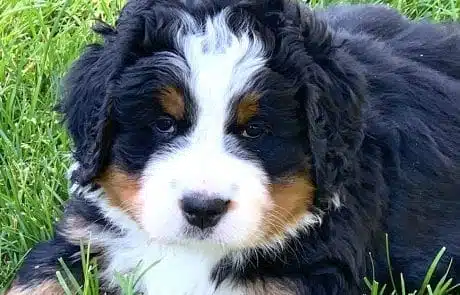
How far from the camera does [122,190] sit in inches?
141

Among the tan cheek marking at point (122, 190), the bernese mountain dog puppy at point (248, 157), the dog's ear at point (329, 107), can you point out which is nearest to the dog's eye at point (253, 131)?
the bernese mountain dog puppy at point (248, 157)

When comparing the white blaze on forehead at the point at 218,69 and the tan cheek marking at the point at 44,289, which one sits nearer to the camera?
the white blaze on forehead at the point at 218,69

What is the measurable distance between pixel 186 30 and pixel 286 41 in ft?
1.14

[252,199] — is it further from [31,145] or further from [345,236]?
[31,145]

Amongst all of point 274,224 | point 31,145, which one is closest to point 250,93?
point 274,224

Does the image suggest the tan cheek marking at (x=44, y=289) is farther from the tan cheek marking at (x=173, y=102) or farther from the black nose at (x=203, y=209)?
the tan cheek marking at (x=173, y=102)

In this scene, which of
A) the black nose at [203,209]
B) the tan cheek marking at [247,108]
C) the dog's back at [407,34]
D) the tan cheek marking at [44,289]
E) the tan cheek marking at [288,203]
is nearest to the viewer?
the black nose at [203,209]

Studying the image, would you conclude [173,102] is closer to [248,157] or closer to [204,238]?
[248,157]

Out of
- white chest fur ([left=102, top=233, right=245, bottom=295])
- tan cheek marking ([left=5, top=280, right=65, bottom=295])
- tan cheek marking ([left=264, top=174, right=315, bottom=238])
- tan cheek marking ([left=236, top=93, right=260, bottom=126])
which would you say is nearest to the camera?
tan cheek marking ([left=236, top=93, right=260, bottom=126])

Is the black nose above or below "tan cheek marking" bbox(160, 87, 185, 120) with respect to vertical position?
below

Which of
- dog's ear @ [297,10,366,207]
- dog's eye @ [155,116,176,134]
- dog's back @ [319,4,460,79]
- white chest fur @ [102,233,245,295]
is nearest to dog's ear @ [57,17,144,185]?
dog's eye @ [155,116,176,134]

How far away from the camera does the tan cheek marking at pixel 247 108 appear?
11.0ft

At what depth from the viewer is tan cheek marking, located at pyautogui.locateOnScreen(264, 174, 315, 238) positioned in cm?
348

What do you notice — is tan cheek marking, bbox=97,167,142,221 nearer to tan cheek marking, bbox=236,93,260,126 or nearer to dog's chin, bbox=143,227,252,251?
dog's chin, bbox=143,227,252,251
